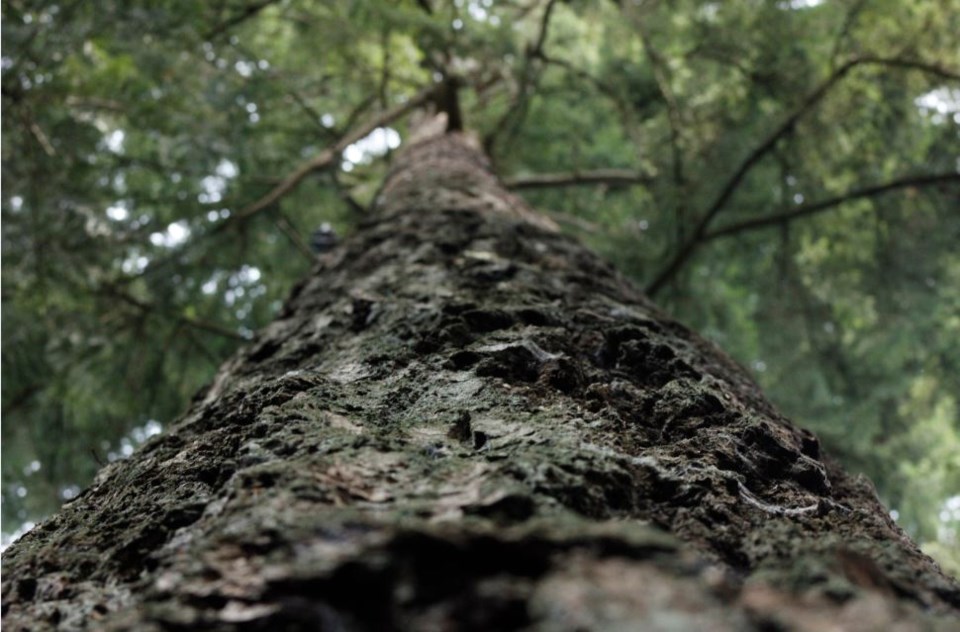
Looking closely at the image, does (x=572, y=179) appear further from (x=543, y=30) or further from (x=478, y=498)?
(x=478, y=498)

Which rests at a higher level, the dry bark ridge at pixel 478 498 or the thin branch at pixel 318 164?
the thin branch at pixel 318 164

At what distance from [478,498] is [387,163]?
22.9 feet

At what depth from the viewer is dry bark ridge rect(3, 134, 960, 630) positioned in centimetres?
71

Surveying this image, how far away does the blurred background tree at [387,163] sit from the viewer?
5.25m

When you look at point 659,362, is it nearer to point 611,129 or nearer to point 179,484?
point 179,484

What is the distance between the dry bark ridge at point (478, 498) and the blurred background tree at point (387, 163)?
378cm

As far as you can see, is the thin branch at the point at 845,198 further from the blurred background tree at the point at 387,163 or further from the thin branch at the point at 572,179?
the thin branch at the point at 572,179

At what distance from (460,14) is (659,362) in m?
4.38

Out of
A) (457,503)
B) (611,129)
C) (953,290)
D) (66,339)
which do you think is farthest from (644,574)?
(611,129)

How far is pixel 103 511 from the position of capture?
1.31 m

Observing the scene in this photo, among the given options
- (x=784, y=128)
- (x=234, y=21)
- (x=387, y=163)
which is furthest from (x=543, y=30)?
(x=387, y=163)

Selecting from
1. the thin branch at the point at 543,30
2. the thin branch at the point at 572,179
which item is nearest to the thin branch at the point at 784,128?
the thin branch at the point at 572,179

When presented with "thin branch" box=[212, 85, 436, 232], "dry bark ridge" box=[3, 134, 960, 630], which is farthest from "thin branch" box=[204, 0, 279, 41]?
"dry bark ridge" box=[3, 134, 960, 630]

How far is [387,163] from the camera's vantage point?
7.65 m
